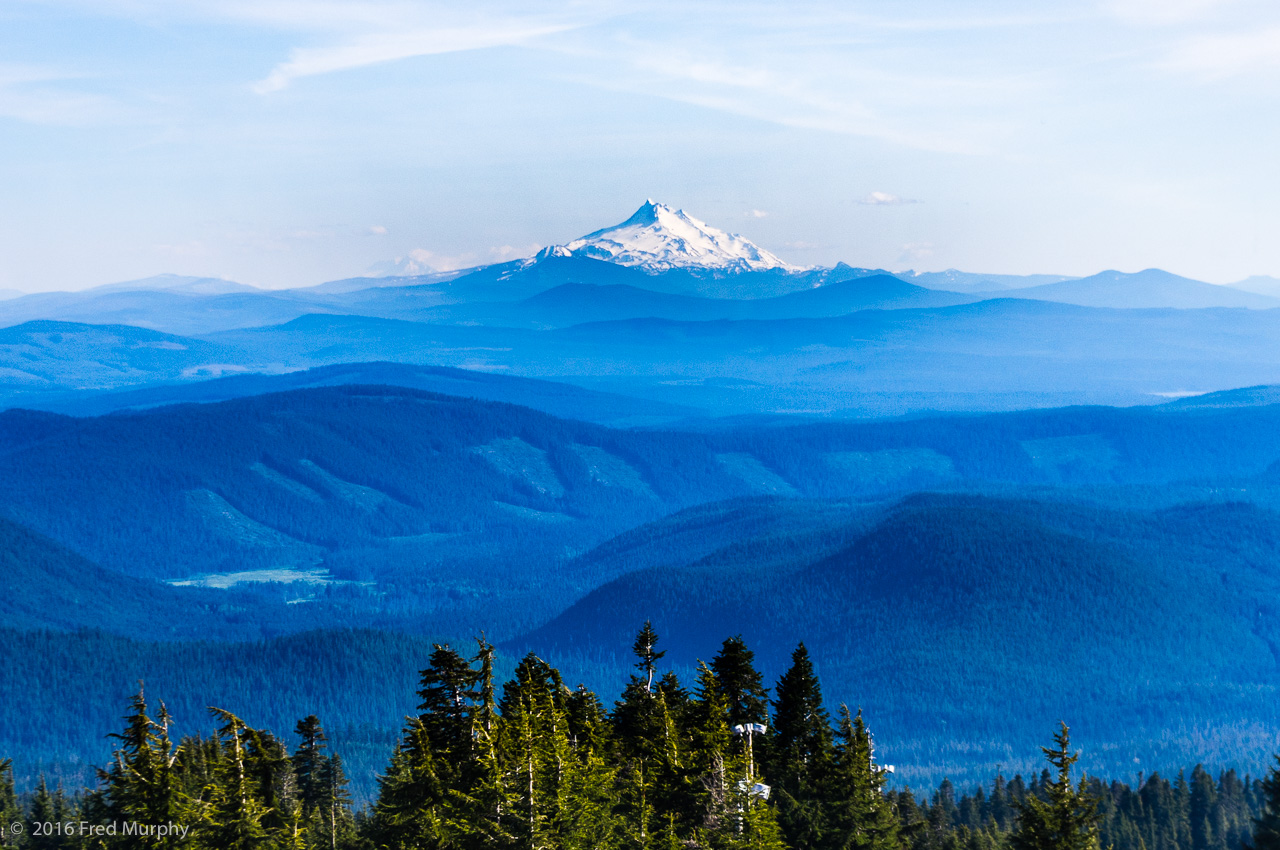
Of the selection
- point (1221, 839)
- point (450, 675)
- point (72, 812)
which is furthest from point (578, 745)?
point (1221, 839)

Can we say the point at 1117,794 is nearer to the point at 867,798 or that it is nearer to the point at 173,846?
the point at 867,798

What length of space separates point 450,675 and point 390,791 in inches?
498

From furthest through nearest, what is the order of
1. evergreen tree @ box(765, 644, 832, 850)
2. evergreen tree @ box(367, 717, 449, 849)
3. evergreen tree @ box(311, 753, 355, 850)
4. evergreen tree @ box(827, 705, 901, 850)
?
1. evergreen tree @ box(311, 753, 355, 850)
2. evergreen tree @ box(765, 644, 832, 850)
3. evergreen tree @ box(827, 705, 901, 850)
4. evergreen tree @ box(367, 717, 449, 849)

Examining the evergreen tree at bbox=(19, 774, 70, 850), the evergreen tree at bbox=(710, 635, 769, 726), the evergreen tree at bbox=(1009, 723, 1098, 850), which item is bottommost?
the evergreen tree at bbox=(1009, 723, 1098, 850)

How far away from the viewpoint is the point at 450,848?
5788cm

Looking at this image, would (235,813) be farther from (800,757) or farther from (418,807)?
(800,757)

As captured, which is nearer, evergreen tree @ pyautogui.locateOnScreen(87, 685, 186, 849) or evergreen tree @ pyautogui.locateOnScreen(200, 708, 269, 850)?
evergreen tree @ pyautogui.locateOnScreen(87, 685, 186, 849)

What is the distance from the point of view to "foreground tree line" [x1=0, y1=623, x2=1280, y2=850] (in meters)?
54.4

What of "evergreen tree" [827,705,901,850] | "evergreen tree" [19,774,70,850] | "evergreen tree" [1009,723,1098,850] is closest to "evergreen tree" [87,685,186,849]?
"evergreen tree" [827,705,901,850]

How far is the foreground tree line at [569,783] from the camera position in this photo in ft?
179

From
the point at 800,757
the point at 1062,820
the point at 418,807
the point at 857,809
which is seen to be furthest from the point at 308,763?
the point at 1062,820

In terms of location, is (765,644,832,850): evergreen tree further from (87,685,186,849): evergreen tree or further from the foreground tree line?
(87,685,186,849): evergreen tree

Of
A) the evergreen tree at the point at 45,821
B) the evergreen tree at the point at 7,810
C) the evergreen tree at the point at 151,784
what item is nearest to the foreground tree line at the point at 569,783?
the evergreen tree at the point at 151,784

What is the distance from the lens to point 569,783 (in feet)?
186
